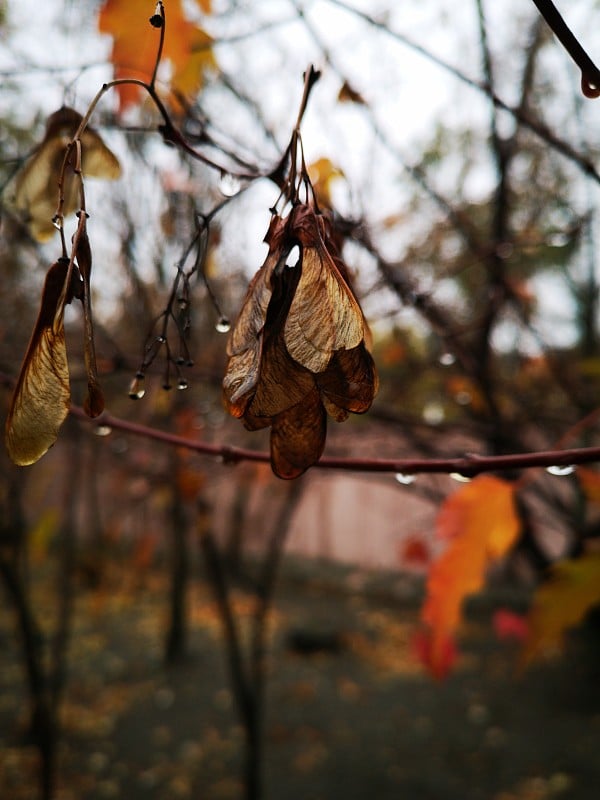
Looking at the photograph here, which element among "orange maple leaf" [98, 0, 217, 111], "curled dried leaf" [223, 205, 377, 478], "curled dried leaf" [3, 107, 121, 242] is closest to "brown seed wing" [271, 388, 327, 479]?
"curled dried leaf" [223, 205, 377, 478]

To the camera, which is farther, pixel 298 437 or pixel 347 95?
pixel 347 95

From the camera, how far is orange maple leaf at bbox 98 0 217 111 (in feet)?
1.97

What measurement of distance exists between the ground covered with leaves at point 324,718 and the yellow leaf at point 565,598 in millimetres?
2002

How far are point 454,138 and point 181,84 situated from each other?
1534mm

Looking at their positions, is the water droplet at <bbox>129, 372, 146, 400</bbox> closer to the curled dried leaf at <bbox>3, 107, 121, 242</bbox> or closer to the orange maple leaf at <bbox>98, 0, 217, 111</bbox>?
the curled dried leaf at <bbox>3, 107, 121, 242</bbox>

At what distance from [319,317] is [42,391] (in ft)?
0.40

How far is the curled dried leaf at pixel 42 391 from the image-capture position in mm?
266

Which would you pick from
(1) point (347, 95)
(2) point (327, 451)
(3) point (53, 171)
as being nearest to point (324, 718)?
(2) point (327, 451)

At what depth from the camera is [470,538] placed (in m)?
0.84

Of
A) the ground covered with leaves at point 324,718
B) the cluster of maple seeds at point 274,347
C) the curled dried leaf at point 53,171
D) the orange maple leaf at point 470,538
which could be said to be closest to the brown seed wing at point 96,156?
the curled dried leaf at point 53,171

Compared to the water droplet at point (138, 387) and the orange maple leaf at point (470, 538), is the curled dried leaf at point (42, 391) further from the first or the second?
the orange maple leaf at point (470, 538)

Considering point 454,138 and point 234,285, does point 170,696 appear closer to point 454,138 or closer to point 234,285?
point 234,285

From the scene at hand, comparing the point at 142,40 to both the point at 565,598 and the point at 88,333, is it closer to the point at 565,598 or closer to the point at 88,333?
the point at 88,333

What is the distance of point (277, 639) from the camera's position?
432 cm
